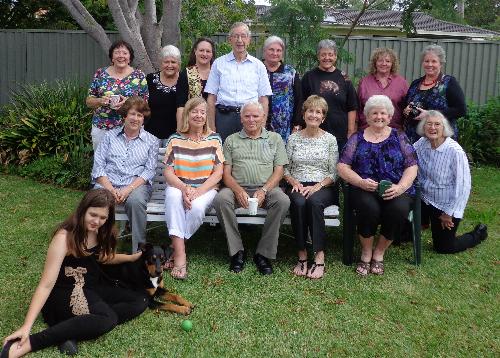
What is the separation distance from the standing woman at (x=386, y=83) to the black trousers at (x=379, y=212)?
1.12 metres

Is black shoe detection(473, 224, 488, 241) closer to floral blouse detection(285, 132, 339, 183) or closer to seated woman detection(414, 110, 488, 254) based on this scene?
seated woman detection(414, 110, 488, 254)

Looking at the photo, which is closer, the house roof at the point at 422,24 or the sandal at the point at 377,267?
the sandal at the point at 377,267

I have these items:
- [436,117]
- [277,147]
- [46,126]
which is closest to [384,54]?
[436,117]

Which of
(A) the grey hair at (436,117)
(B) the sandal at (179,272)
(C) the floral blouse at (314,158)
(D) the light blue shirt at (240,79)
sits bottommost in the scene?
(B) the sandal at (179,272)

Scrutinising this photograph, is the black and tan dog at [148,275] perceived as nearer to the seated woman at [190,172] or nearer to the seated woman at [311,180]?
the seated woman at [190,172]

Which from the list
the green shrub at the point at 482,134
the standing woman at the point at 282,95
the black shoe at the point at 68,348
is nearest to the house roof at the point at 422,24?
the green shrub at the point at 482,134

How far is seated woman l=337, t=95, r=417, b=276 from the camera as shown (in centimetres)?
438

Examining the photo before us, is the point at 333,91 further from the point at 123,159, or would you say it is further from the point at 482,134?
the point at 482,134

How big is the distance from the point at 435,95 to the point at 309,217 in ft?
6.05

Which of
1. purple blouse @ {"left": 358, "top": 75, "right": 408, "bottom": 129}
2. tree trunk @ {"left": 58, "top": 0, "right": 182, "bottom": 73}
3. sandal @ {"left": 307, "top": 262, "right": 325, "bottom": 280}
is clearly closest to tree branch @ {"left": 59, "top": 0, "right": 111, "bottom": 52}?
tree trunk @ {"left": 58, "top": 0, "right": 182, "bottom": 73}

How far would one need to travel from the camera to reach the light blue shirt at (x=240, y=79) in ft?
16.4

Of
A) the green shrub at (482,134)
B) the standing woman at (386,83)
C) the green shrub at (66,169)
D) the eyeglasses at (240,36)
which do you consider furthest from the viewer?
the green shrub at (482,134)

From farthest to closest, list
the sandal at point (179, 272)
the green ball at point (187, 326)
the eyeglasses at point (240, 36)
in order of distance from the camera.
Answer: the eyeglasses at point (240, 36) < the sandal at point (179, 272) < the green ball at point (187, 326)

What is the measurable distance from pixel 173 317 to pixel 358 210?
1.77 meters
